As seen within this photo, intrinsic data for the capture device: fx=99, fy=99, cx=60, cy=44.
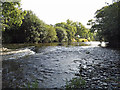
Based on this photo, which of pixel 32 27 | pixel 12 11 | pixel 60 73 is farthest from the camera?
pixel 32 27

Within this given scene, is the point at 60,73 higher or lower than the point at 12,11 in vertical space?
lower

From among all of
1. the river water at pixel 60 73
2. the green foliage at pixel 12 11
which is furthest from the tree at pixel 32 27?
the river water at pixel 60 73

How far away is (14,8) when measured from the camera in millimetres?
12055

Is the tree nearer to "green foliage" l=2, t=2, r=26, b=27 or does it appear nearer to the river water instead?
"green foliage" l=2, t=2, r=26, b=27

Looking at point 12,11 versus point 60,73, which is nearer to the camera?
point 60,73

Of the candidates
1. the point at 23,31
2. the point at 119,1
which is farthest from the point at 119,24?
the point at 23,31

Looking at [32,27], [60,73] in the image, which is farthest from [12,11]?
[32,27]

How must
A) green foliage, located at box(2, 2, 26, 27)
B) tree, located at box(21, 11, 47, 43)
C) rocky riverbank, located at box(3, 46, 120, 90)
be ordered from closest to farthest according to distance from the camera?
rocky riverbank, located at box(3, 46, 120, 90)
green foliage, located at box(2, 2, 26, 27)
tree, located at box(21, 11, 47, 43)

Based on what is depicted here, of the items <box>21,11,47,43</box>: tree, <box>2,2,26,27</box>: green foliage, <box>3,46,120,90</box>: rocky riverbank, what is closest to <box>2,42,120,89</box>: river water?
<box>3,46,120,90</box>: rocky riverbank

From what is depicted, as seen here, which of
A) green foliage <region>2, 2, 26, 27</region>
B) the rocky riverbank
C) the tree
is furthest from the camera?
the tree

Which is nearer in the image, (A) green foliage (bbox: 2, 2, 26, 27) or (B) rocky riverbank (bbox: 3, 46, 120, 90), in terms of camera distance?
(B) rocky riverbank (bbox: 3, 46, 120, 90)

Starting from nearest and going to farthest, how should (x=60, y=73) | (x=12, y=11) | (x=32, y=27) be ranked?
(x=60, y=73) < (x=12, y=11) < (x=32, y=27)

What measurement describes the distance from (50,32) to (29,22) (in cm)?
1558

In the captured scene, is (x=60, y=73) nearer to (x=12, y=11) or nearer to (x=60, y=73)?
(x=60, y=73)
